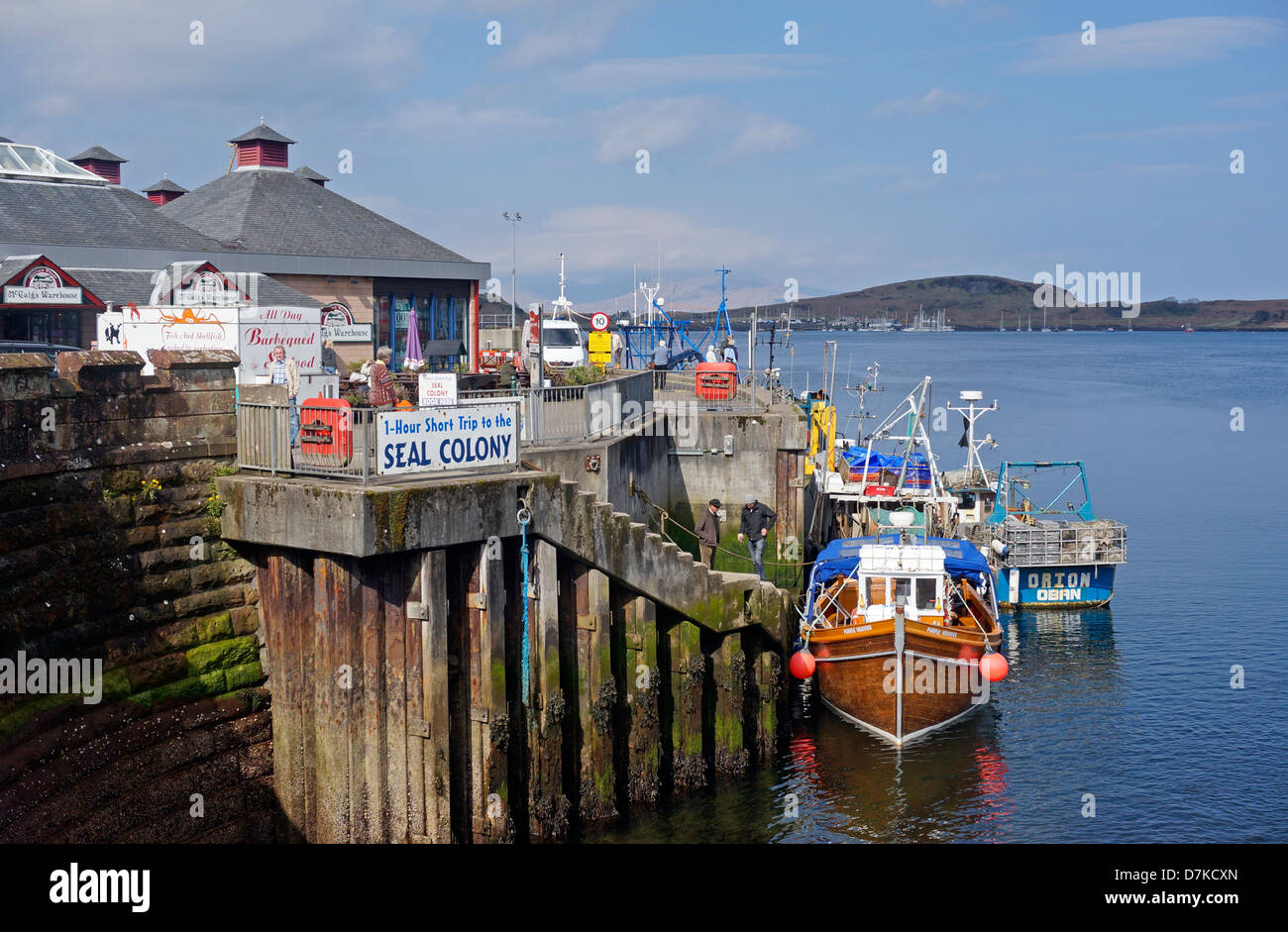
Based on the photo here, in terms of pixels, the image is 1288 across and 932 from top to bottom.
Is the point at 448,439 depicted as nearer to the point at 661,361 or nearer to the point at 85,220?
the point at 85,220

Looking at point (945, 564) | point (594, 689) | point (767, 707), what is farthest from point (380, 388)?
point (945, 564)

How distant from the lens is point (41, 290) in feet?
103

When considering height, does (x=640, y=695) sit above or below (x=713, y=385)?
below

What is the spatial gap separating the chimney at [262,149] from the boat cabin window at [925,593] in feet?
96.0

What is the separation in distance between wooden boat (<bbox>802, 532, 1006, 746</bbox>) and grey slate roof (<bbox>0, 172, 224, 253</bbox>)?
2169cm

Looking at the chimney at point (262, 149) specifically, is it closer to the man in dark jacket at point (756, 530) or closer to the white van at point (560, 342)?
the white van at point (560, 342)

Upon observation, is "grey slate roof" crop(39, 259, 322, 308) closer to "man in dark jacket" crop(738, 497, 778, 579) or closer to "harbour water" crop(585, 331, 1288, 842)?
"man in dark jacket" crop(738, 497, 778, 579)

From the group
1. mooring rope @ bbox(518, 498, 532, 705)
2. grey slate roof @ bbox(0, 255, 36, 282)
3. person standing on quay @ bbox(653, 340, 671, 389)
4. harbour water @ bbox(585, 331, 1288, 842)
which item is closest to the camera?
mooring rope @ bbox(518, 498, 532, 705)

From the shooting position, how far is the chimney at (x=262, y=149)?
43969 millimetres

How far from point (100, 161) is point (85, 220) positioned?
14268 mm

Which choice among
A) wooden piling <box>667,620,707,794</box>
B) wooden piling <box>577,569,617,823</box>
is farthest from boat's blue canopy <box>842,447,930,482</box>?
wooden piling <box>577,569,617,823</box>

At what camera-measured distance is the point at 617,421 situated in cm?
2762

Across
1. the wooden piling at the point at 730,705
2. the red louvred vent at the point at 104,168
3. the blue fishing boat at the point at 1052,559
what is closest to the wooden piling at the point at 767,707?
the wooden piling at the point at 730,705

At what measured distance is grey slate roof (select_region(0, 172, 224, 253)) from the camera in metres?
34.7
